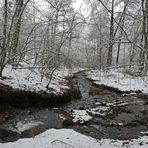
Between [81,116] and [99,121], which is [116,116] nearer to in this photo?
[99,121]

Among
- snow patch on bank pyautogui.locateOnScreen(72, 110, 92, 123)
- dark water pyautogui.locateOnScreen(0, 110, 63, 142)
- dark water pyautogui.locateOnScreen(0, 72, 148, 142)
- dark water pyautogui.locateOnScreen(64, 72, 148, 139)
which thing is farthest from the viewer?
snow patch on bank pyautogui.locateOnScreen(72, 110, 92, 123)

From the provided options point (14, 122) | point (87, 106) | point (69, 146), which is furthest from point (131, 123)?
point (14, 122)

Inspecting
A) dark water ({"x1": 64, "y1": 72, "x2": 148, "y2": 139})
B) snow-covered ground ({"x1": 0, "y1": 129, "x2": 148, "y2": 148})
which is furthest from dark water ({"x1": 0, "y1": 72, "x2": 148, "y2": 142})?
snow-covered ground ({"x1": 0, "y1": 129, "x2": 148, "y2": 148})

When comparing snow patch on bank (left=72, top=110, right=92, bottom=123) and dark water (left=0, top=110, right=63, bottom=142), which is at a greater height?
snow patch on bank (left=72, top=110, right=92, bottom=123)

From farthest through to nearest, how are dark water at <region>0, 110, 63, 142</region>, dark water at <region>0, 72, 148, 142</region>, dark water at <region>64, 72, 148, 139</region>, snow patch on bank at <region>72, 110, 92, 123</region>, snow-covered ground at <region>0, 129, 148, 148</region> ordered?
1. snow patch on bank at <region>72, 110, 92, 123</region>
2. dark water at <region>64, 72, 148, 139</region>
3. dark water at <region>0, 72, 148, 142</region>
4. dark water at <region>0, 110, 63, 142</region>
5. snow-covered ground at <region>0, 129, 148, 148</region>

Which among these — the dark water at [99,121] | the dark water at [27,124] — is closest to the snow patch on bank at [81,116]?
the dark water at [99,121]

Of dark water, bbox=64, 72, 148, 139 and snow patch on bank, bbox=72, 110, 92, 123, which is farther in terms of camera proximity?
snow patch on bank, bbox=72, 110, 92, 123

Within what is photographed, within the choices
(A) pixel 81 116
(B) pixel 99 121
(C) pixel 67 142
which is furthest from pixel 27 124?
(B) pixel 99 121

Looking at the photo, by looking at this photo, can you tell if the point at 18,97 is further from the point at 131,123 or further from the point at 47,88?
the point at 131,123

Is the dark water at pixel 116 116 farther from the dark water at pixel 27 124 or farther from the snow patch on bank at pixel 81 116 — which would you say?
the dark water at pixel 27 124

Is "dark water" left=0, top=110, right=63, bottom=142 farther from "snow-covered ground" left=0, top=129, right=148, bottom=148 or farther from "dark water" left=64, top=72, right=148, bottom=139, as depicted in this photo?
"dark water" left=64, top=72, right=148, bottom=139

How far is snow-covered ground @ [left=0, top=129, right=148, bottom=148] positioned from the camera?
600 cm

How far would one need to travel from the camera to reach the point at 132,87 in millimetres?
14211

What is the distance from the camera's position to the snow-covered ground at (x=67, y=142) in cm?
600
